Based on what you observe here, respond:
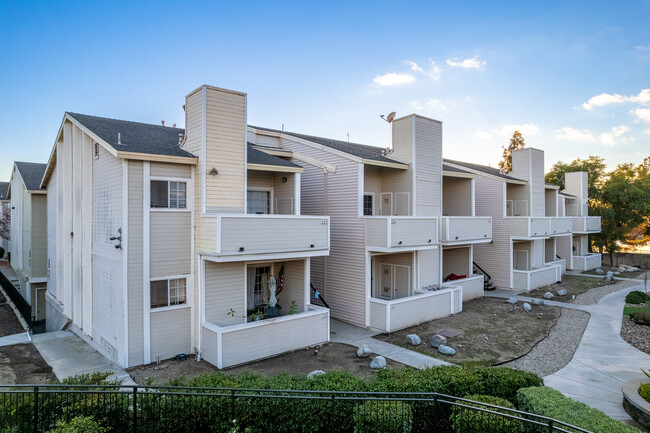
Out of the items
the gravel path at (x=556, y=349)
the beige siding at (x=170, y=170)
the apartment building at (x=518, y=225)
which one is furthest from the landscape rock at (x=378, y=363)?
the apartment building at (x=518, y=225)

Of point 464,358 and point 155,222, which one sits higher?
point 155,222

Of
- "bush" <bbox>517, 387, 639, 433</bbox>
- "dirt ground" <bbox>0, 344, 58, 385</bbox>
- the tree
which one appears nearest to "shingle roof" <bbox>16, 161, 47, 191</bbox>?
"dirt ground" <bbox>0, 344, 58, 385</bbox>

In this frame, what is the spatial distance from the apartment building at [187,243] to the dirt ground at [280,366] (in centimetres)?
31

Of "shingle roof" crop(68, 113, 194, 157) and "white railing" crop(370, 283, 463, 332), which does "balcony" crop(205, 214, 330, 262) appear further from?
"white railing" crop(370, 283, 463, 332)

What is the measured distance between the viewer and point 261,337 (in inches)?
428

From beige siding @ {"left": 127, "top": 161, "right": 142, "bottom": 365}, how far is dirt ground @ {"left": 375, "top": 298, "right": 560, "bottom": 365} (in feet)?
26.1

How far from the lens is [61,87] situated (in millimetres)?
16484

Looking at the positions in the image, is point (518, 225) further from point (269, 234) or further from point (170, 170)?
point (170, 170)

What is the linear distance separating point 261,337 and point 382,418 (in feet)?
18.9

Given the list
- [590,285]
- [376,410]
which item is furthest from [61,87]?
[590,285]

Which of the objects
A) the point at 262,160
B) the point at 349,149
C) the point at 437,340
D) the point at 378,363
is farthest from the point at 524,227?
the point at 262,160

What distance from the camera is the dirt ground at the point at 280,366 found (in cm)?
975

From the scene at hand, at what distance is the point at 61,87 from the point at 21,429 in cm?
1607

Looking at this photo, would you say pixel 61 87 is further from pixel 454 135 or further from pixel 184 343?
A: pixel 454 135
